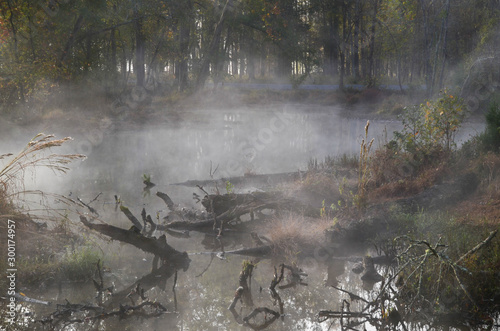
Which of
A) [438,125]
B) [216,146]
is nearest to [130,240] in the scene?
[438,125]

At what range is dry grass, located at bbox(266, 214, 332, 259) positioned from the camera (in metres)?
8.00

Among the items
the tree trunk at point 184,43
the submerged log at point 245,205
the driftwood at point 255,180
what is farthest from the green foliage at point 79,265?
the tree trunk at point 184,43

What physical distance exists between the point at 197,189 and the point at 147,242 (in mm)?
5148

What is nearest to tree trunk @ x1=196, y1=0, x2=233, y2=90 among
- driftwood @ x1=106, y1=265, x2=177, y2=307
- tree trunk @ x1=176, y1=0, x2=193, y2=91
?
tree trunk @ x1=176, y1=0, x2=193, y2=91

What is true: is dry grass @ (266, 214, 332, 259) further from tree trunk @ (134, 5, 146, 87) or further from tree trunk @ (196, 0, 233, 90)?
tree trunk @ (196, 0, 233, 90)

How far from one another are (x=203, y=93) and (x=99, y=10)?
1154 centimetres

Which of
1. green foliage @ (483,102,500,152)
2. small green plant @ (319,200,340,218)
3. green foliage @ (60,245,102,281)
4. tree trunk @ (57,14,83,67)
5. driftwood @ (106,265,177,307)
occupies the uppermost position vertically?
tree trunk @ (57,14,83,67)

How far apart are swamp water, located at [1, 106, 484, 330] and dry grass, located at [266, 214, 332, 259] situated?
0.85ft

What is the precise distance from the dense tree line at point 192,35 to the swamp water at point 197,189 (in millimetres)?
3513

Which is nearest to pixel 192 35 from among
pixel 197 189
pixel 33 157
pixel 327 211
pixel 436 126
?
pixel 197 189

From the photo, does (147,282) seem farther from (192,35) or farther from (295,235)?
(192,35)

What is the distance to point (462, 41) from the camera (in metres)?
40.8

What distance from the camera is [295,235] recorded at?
8.19 metres

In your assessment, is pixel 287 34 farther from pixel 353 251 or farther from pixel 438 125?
pixel 353 251
